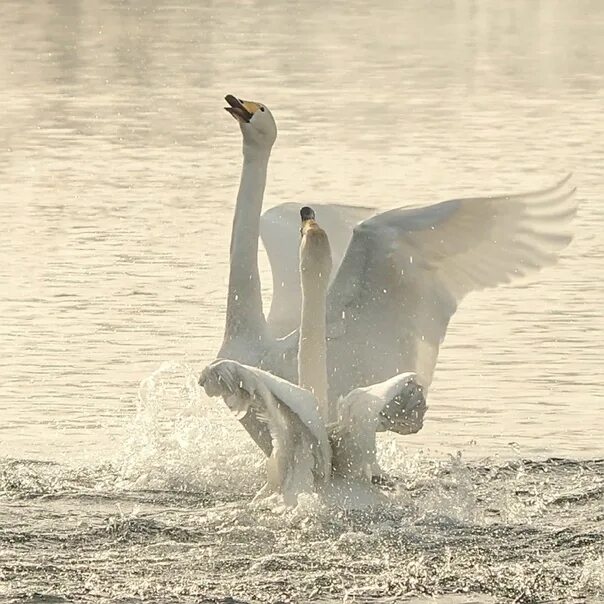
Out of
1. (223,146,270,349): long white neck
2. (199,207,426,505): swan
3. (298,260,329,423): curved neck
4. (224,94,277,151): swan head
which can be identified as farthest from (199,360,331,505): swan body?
(224,94,277,151): swan head

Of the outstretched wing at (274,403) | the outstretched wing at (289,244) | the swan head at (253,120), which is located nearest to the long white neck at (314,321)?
the outstretched wing at (274,403)

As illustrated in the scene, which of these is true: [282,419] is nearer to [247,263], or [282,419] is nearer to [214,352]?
[247,263]

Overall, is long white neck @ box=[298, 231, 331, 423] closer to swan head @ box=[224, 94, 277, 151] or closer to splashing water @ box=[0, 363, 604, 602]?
splashing water @ box=[0, 363, 604, 602]

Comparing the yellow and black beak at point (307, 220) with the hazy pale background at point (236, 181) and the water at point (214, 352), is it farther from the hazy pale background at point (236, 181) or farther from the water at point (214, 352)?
the hazy pale background at point (236, 181)

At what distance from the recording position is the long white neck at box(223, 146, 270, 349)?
10.8 meters

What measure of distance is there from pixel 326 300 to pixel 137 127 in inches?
598

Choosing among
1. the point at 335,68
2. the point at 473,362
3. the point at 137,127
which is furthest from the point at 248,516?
the point at 335,68

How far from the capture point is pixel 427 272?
10984mm

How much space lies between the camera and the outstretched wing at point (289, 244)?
11.5m

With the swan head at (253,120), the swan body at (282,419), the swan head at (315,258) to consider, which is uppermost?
the swan head at (253,120)

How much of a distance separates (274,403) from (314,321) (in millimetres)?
807

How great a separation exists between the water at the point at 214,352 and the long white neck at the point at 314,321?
67 cm

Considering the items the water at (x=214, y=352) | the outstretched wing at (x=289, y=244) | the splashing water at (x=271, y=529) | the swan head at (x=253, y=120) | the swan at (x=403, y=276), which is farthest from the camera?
the outstretched wing at (x=289, y=244)

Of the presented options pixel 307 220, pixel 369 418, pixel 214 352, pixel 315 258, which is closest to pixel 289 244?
pixel 307 220
